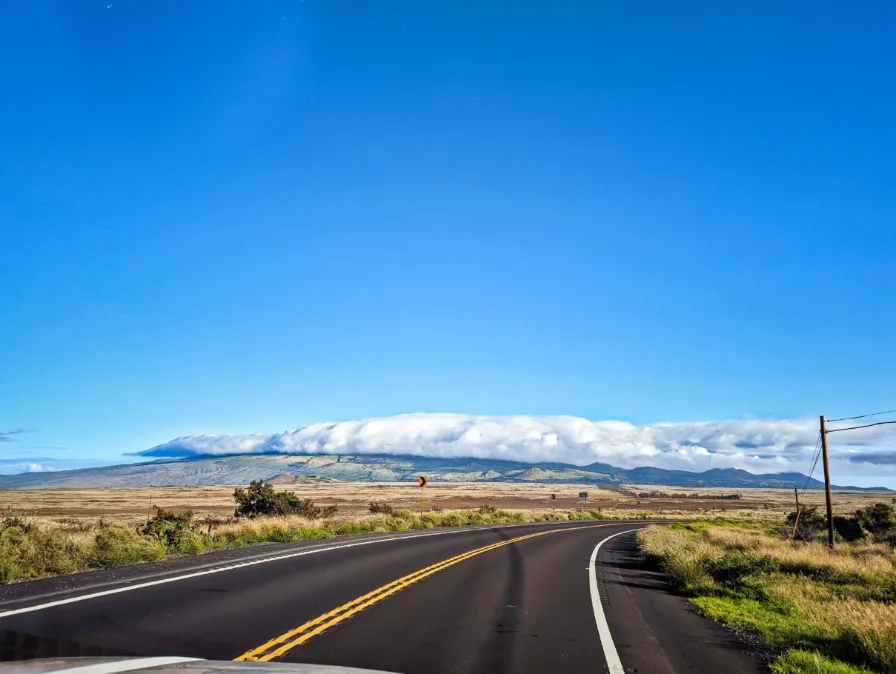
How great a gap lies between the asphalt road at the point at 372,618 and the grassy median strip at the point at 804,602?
670mm

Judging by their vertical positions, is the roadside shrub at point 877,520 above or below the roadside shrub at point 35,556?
below

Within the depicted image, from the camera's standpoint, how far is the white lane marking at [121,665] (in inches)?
171

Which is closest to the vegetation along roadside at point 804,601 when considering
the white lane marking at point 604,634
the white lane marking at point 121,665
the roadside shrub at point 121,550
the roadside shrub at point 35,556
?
the white lane marking at point 604,634

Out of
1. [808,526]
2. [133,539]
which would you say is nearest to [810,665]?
[133,539]

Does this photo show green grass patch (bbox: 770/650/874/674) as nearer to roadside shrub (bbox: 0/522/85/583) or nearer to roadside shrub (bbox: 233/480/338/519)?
roadside shrub (bbox: 0/522/85/583)

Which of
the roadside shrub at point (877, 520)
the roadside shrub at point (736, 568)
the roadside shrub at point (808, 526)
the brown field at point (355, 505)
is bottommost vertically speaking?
the brown field at point (355, 505)

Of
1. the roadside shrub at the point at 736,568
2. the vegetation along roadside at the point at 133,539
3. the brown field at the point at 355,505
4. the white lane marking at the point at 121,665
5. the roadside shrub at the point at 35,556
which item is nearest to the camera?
the white lane marking at the point at 121,665

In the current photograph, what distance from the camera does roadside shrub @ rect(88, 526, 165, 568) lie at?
14539 millimetres

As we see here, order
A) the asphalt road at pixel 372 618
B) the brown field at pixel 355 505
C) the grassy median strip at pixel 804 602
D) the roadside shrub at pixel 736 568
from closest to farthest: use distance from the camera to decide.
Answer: the asphalt road at pixel 372 618, the grassy median strip at pixel 804 602, the roadside shrub at pixel 736 568, the brown field at pixel 355 505

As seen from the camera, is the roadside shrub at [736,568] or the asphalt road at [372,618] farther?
the roadside shrub at [736,568]

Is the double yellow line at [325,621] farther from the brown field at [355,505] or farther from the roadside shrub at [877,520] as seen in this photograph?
the brown field at [355,505]

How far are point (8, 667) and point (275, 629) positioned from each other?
4.28m

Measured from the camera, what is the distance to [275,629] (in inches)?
328

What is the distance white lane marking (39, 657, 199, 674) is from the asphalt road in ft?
6.81
